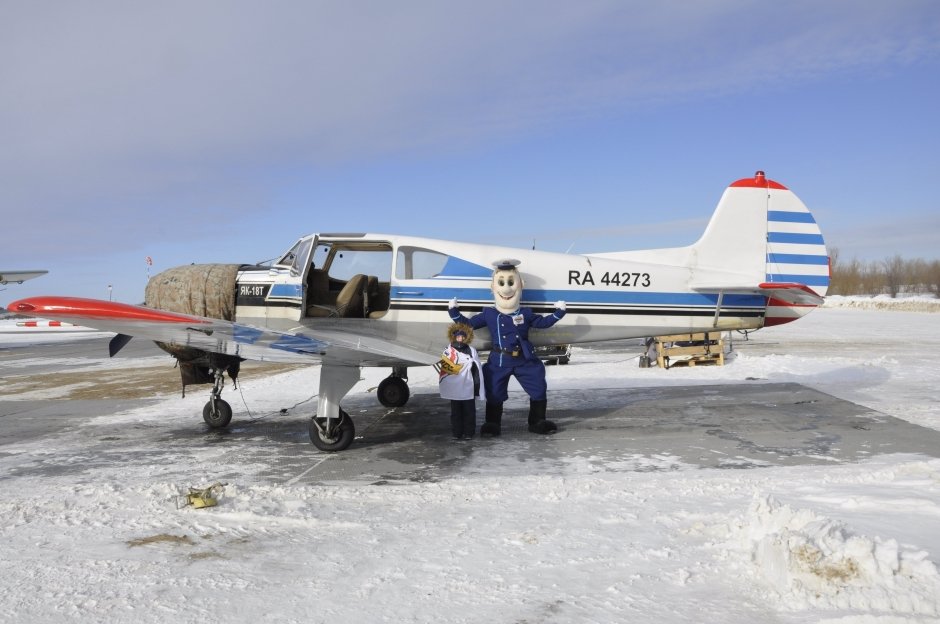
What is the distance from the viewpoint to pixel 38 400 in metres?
11.9

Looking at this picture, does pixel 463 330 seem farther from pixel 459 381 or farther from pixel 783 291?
pixel 783 291

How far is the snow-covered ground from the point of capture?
316 cm

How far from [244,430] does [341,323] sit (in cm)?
199

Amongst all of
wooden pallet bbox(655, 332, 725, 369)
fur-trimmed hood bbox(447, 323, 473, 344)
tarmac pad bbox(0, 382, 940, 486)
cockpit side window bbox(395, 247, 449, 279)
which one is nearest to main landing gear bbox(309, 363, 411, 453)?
tarmac pad bbox(0, 382, 940, 486)

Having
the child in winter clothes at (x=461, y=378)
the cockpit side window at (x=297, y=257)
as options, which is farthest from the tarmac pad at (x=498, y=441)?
the cockpit side window at (x=297, y=257)

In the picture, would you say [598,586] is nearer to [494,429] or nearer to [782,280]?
[494,429]

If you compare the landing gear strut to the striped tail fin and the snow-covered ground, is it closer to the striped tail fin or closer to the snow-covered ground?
the snow-covered ground

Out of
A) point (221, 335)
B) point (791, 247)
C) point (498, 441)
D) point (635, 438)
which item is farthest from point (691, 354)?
point (221, 335)

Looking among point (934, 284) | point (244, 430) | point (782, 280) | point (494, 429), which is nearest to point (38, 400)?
point (244, 430)

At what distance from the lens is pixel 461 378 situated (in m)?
7.50

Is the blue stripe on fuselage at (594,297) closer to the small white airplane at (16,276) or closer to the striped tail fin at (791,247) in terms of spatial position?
the striped tail fin at (791,247)

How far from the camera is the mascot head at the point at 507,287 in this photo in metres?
7.81

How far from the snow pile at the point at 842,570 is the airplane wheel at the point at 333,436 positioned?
4516 mm

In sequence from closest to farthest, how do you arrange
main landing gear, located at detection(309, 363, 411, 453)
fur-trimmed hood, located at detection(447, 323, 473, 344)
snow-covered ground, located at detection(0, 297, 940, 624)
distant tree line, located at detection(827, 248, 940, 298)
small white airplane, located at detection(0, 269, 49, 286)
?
snow-covered ground, located at detection(0, 297, 940, 624)
main landing gear, located at detection(309, 363, 411, 453)
fur-trimmed hood, located at detection(447, 323, 473, 344)
small white airplane, located at detection(0, 269, 49, 286)
distant tree line, located at detection(827, 248, 940, 298)
